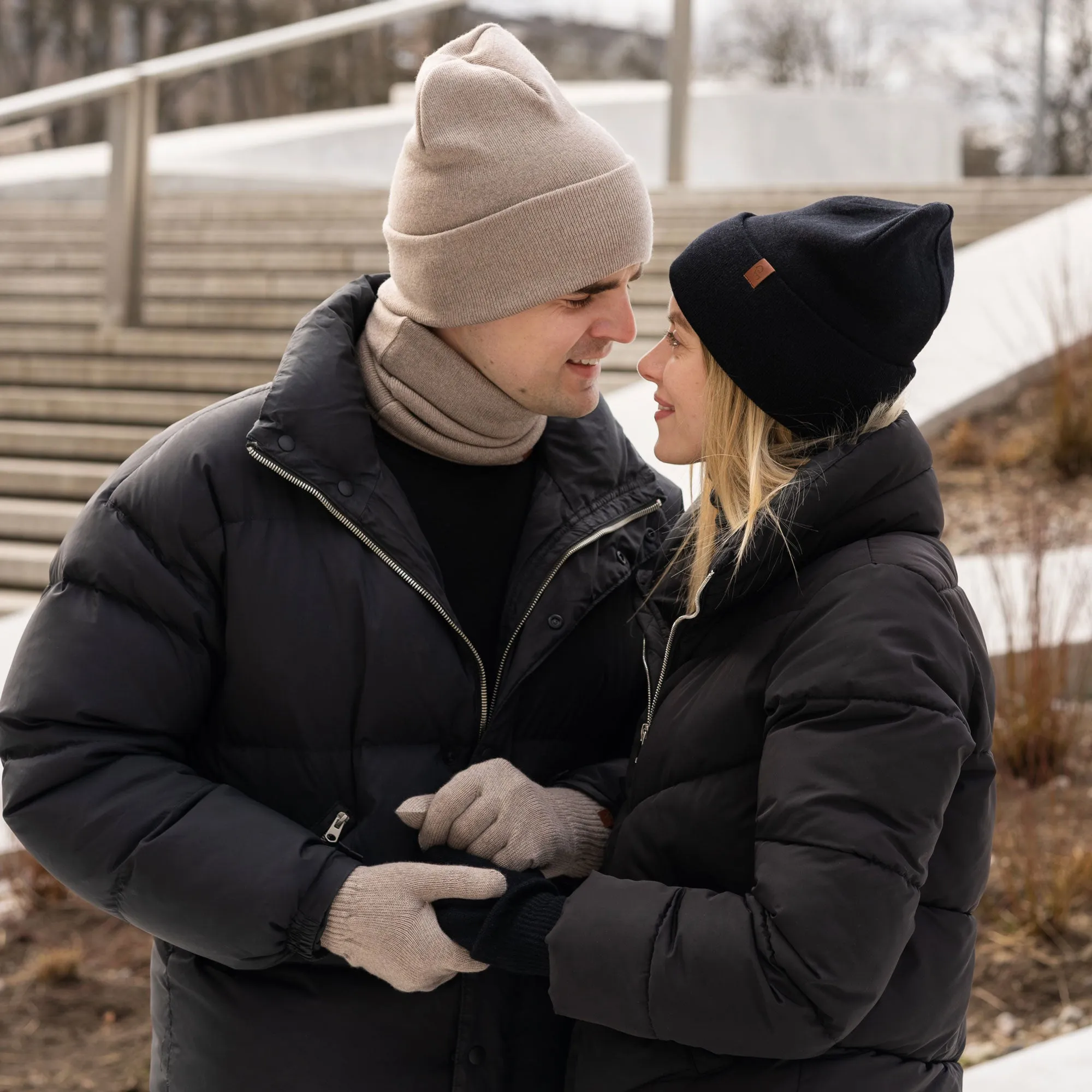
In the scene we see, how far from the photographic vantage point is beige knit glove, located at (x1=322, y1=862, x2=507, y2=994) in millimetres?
1746

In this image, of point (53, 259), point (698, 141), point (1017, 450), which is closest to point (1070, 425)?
point (1017, 450)

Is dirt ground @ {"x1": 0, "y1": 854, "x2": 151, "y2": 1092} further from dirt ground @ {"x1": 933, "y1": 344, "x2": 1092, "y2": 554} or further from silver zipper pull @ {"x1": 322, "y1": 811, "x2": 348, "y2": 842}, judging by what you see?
dirt ground @ {"x1": 933, "y1": 344, "x2": 1092, "y2": 554}

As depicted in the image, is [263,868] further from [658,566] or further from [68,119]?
[68,119]

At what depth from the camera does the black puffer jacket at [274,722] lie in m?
1.78

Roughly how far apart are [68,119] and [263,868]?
33.4 ft

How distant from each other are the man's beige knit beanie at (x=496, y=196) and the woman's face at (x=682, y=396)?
279mm

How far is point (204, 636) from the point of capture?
189 centimetres

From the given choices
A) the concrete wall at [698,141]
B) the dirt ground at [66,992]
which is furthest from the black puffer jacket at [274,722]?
the concrete wall at [698,141]

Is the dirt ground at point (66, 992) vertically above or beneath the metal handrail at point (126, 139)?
beneath

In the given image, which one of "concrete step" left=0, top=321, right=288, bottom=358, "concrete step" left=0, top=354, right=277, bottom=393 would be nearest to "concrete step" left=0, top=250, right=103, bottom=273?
"concrete step" left=0, top=321, right=288, bottom=358

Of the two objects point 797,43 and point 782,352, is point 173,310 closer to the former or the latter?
point 782,352

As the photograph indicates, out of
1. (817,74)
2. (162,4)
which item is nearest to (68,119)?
(162,4)

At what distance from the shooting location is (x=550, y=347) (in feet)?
7.20

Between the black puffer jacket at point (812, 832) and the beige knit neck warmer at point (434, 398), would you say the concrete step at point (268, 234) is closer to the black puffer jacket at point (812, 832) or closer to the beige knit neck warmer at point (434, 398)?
the beige knit neck warmer at point (434, 398)
